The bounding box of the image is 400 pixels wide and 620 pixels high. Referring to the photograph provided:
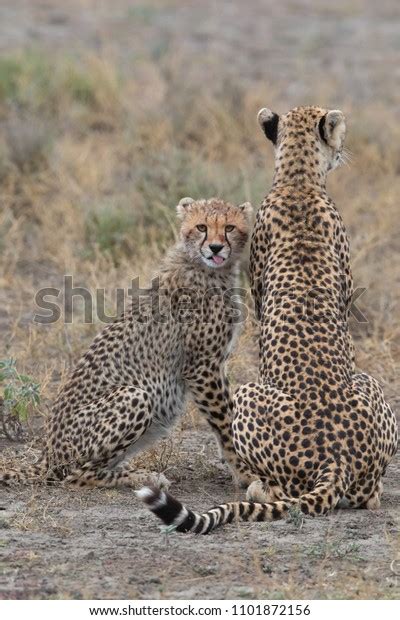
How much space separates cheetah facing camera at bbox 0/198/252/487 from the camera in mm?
6125

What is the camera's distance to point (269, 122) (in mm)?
6527

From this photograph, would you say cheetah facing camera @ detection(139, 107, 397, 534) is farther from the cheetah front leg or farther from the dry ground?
the cheetah front leg

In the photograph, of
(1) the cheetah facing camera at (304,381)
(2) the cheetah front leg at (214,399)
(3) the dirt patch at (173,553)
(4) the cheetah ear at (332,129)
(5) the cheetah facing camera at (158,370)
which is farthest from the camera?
(2) the cheetah front leg at (214,399)

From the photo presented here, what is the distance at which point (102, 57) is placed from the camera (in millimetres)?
13773

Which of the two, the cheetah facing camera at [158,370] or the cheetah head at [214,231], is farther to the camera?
the cheetah head at [214,231]

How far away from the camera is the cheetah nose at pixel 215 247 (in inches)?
256

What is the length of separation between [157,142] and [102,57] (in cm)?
251

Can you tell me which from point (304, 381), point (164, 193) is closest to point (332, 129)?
point (304, 381)

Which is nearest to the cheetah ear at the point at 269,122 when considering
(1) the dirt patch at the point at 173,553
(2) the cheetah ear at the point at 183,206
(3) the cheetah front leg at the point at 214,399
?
(2) the cheetah ear at the point at 183,206

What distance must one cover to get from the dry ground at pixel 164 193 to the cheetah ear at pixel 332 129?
5.29 ft

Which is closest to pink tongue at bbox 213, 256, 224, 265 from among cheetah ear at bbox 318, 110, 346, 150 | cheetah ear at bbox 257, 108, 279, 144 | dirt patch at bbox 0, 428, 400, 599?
cheetah ear at bbox 257, 108, 279, 144

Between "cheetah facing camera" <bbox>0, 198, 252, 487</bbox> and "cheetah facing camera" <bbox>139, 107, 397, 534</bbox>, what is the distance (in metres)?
0.31

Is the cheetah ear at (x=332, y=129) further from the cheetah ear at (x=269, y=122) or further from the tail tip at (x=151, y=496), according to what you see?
the tail tip at (x=151, y=496)

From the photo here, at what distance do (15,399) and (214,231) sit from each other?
127cm
